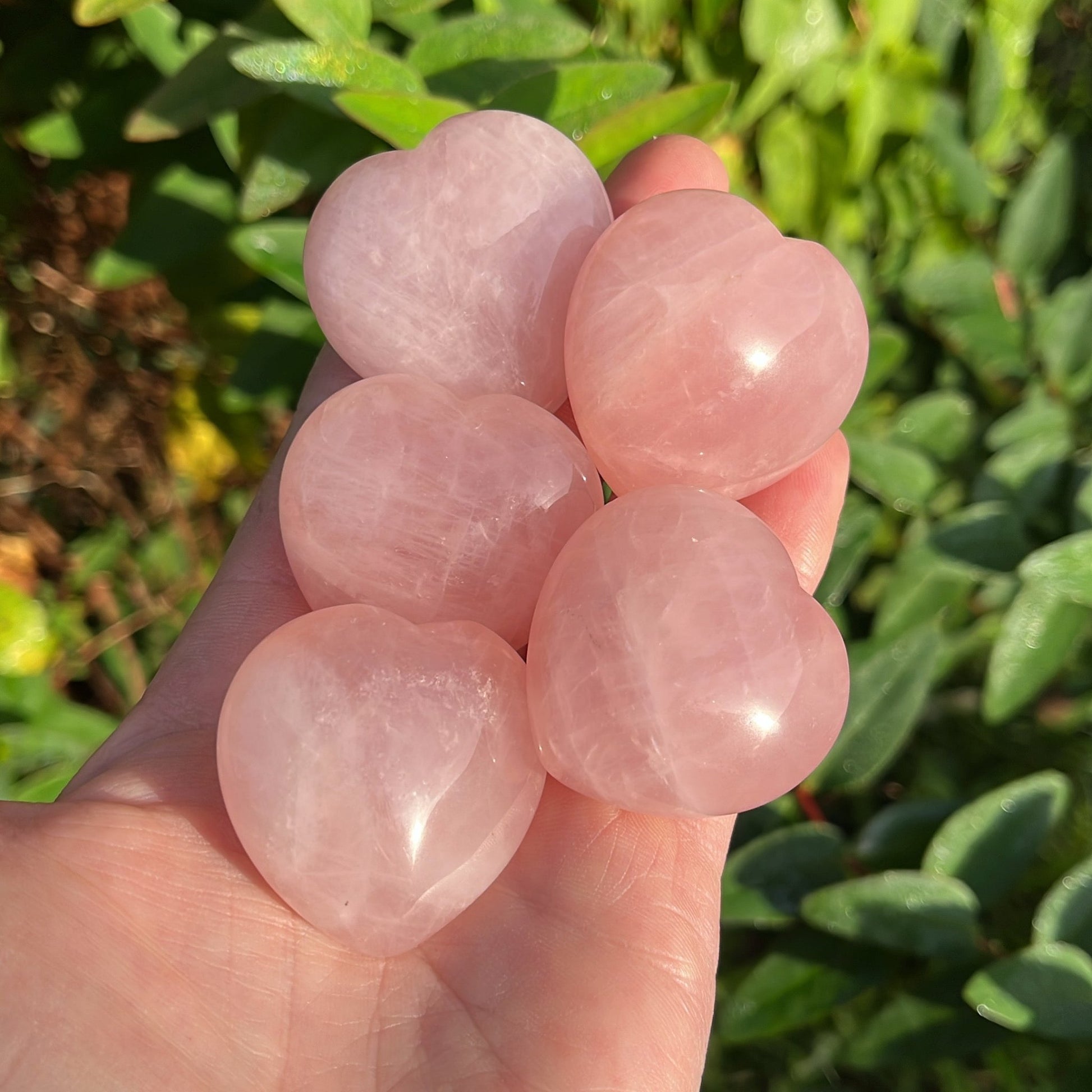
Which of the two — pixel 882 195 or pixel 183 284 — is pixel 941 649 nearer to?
pixel 882 195

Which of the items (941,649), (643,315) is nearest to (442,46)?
(643,315)

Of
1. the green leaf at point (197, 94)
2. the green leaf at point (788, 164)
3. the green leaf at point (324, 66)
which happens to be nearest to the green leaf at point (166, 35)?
the green leaf at point (197, 94)

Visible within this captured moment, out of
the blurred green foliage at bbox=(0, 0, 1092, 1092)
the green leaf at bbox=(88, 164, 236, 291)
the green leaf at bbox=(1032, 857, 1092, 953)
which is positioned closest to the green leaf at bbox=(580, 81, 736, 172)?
the blurred green foliage at bbox=(0, 0, 1092, 1092)

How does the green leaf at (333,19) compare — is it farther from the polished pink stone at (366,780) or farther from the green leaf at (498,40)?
the polished pink stone at (366,780)

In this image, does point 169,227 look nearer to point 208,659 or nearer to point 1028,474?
point 208,659

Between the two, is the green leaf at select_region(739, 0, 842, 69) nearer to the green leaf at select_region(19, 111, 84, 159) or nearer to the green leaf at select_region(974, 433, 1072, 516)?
the green leaf at select_region(974, 433, 1072, 516)

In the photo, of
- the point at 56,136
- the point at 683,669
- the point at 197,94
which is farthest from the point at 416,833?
the point at 56,136

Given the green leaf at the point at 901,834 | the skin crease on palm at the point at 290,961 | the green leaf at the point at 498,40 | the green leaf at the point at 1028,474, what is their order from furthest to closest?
the green leaf at the point at 1028,474 → the green leaf at the point at 901,834 → the green leaf at the point at 498,40 → the skin crease on palm at the point at 290,961
